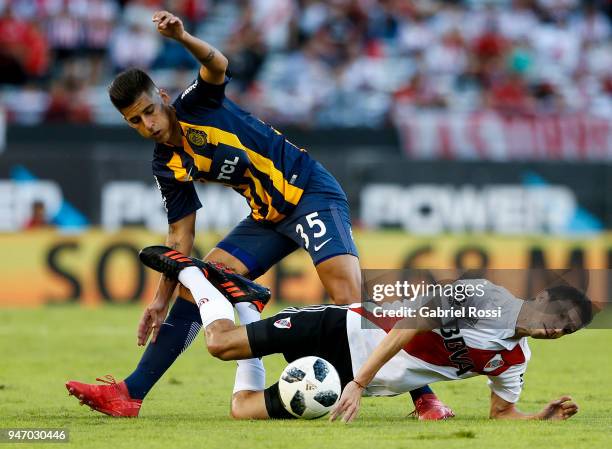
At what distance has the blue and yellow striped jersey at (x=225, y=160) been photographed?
748cm

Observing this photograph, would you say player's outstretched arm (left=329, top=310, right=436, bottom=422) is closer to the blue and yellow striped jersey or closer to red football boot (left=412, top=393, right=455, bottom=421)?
red football boot (left=412, top=393, right=455, bottom=421)

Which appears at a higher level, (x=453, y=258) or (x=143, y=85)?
(x=143, y=85)

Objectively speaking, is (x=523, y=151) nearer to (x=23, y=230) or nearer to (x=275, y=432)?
Result: (x=23, y=230)

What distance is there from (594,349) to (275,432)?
5.96 m

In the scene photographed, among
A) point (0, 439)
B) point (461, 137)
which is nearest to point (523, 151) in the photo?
point (461, 137)

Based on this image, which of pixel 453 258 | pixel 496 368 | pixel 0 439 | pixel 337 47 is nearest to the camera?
pixel 0 439

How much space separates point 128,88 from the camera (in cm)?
709

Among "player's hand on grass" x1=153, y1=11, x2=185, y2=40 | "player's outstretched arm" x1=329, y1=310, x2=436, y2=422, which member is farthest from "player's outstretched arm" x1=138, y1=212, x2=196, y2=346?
"player's hand on grass" x1=153, y1=11, x2=185, y2=40

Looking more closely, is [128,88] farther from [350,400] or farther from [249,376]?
[350,400]

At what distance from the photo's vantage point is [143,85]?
7137mm

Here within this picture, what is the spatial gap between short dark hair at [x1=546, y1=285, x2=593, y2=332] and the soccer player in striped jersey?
1.12m

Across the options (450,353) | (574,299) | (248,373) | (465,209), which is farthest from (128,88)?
(465,209)

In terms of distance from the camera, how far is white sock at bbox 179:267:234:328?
704cm

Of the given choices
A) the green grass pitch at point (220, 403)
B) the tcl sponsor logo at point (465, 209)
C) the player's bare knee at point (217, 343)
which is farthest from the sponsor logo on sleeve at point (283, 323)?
the tcl sponsor logo at point (465, 209)
